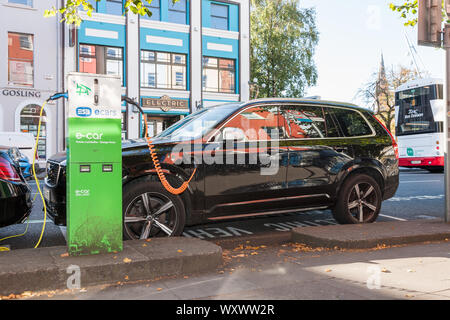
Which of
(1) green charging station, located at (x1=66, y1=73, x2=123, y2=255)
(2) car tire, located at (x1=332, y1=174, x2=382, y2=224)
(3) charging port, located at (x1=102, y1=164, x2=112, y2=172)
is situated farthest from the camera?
(2) car tire, located at (x1=332, y1=174, x2=382, y2=224)

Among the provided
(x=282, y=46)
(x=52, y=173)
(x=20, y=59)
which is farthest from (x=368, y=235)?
(x=282, y=46)

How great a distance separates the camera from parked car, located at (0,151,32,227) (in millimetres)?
4750

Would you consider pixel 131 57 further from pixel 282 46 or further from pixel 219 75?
pixel 282 46

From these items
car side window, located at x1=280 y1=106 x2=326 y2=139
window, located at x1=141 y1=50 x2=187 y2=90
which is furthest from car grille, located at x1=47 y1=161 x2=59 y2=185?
window, located at x1=141 y1=50 x2=187 y2=90

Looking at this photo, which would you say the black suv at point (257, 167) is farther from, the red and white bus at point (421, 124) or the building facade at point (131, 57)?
the building facade at point (131, 57)

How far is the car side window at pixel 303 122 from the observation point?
240 inches

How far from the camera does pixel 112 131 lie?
4.36 metres

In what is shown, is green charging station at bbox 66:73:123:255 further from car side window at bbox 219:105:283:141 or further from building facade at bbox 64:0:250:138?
building facade at bbox 64:0:250:138

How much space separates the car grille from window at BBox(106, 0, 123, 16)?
20.9m

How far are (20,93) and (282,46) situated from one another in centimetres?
2026

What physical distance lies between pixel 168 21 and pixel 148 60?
2713 millimetres

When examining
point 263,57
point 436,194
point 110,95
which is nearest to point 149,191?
point 110,95

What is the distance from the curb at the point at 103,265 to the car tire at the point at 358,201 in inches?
101
